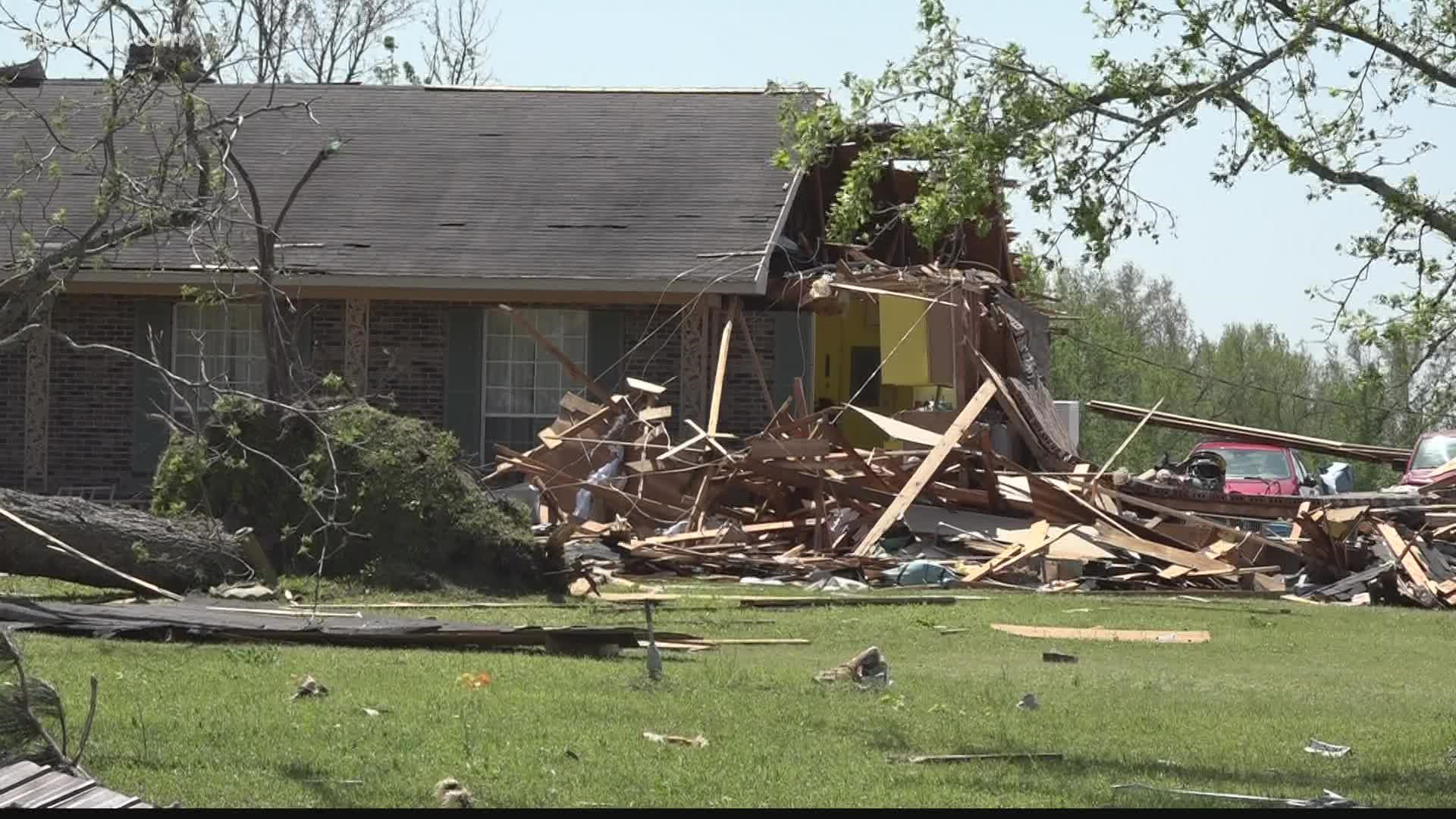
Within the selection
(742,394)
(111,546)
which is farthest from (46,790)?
(742,394)

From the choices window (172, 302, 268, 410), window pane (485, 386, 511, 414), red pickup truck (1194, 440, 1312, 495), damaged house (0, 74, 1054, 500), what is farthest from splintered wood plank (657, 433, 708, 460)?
red pickup truck (1194, 440, 1312, 495)

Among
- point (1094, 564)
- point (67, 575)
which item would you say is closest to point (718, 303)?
point (1094, 564)

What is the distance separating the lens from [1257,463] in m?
32.8

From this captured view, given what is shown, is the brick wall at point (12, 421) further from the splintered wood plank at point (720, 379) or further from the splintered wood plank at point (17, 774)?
the splintered wood plank at point (17, 774)

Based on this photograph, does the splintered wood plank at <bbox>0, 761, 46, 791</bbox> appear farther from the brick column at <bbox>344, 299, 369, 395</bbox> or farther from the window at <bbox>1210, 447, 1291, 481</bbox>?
the window at <bbox>1210, 447, 1291, 481</bbox>

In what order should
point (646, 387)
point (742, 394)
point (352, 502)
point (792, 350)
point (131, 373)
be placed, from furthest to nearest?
1. point (131, 373)
2. point (792, 350)
3. point (742, 394)
4. point (646, 387)
5. point (352, 502)

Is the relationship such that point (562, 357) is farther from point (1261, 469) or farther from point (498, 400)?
point (1261, 469)

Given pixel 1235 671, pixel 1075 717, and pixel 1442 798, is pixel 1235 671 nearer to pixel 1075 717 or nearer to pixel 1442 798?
pixel 1075 717

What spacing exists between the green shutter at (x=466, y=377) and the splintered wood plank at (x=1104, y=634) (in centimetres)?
1108

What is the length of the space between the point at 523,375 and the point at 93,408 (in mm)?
5366

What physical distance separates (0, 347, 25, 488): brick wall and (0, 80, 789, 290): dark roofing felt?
2023 millimetres

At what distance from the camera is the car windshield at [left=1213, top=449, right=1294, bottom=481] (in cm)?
3225

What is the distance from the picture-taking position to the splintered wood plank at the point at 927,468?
65.8 ft

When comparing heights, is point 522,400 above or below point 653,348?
below
